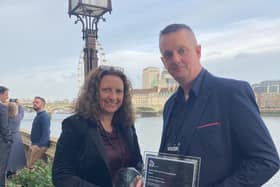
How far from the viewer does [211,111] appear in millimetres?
1350

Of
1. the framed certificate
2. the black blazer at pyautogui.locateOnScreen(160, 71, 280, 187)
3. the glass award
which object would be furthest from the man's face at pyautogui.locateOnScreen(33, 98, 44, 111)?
the black blazer at pyautogui.locateOnScreen(160, 71, 280, 187)

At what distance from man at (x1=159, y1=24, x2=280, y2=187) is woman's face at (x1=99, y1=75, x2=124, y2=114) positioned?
1.68 feet

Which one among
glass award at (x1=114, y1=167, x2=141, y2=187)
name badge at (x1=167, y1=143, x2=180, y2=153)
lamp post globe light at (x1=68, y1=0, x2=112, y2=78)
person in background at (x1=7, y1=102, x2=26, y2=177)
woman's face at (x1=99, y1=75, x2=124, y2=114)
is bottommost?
person in background at (x1=7, y1=102, x2=26, y2=177)

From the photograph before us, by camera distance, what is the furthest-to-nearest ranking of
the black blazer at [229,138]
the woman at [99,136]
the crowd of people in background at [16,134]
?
the crowd of people in background at [16,134]
the woman at [99,136]
the black blazer at [229,138]

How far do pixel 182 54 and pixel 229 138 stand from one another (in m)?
0.39

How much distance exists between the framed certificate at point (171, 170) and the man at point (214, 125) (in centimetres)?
6

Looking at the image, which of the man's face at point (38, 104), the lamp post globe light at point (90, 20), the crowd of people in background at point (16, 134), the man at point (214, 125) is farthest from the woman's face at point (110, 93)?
the man's face at point (38, 104)

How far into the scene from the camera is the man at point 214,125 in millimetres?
1259

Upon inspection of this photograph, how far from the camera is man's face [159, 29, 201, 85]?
4.75 feet

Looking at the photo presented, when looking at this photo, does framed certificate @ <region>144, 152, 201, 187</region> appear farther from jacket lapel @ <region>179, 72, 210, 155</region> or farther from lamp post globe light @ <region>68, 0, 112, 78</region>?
lamp post globe light @ <region>68, 0, 112, 78</region>

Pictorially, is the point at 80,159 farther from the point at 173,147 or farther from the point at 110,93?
the point at 173,147

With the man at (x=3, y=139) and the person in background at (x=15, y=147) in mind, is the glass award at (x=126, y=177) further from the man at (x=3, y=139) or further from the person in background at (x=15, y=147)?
the person in background at (x=15, y=147)

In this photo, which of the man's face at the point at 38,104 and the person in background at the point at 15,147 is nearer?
the man's face at the point at 38,104

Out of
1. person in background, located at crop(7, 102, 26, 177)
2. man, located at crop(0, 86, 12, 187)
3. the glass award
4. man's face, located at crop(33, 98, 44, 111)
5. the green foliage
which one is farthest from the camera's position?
person in background, located at crop(7, 102, 26, 177)
